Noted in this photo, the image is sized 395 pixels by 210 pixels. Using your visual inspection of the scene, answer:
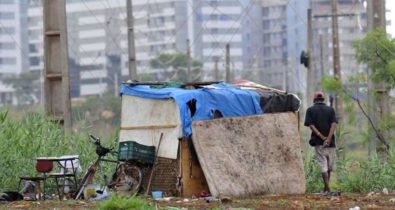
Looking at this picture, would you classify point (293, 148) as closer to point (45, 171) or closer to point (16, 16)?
point (45, 171)

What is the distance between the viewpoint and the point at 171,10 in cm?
5456

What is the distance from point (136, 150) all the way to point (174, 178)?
0.77 meters

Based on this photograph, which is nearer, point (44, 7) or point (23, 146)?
point (23, 146)

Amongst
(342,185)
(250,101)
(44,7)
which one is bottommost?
(342,185)

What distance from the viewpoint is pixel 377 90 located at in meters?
21.0

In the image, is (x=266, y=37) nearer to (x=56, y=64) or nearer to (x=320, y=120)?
(x=56, y=64)

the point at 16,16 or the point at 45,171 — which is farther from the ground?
the point at 16,16

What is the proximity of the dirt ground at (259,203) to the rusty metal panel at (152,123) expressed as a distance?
1.39 meters

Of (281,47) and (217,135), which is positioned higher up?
(281,47)

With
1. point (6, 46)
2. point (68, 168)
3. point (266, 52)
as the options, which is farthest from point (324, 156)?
point (6, 46)

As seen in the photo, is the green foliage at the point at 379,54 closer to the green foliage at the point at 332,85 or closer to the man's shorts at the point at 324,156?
the green foliage at the point at 332,85

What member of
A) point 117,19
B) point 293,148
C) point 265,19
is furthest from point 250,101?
point 265,19

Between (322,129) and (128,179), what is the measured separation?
Answer: 335 centimetres

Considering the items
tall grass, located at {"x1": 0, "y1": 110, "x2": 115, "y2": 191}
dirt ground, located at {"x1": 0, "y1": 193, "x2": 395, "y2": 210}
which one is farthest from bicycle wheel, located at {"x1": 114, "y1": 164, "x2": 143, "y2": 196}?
tall grass, located at {"x1": 0, "y1": 110, "x2": 115, "y2": 191}
